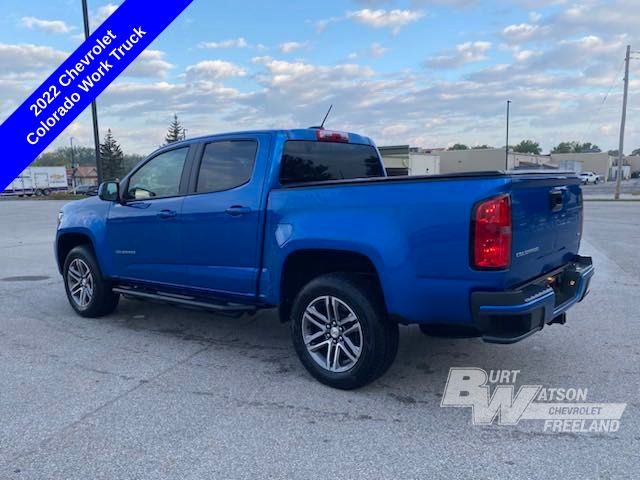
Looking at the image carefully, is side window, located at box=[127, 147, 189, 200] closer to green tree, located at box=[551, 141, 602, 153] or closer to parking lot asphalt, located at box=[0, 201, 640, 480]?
parking lot asphalt, located at box=[0, 201, 640, 480]

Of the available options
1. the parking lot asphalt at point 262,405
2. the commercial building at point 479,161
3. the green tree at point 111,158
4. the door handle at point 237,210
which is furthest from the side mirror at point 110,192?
the green tree at point 111,158

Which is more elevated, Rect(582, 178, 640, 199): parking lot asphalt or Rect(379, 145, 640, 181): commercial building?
Rect(379, 145, 640, 181): commercial building

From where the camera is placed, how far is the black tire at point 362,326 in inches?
145

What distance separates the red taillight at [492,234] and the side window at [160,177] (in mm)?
2914

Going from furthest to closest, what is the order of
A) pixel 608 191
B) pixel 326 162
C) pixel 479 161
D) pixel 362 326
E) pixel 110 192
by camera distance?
pixel 479 161, pixel 608 191, pixel 110 192, pixel 326 162, pixel 362 326

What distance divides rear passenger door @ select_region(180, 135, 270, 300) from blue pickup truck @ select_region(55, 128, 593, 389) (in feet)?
0.04

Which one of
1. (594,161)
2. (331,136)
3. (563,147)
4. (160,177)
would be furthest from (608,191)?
(563,147)

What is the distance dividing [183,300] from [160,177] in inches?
49.5

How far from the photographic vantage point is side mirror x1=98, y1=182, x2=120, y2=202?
5488mm

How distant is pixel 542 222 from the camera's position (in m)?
3.58

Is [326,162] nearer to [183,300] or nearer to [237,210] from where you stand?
[237,210]

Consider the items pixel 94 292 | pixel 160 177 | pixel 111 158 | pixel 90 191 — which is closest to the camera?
pixel 160 177

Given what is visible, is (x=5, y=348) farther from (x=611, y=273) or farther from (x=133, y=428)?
(x=611, y=273)

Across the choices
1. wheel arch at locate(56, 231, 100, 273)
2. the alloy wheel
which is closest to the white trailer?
wheel arch at locate(56, 231, 100, 273)
